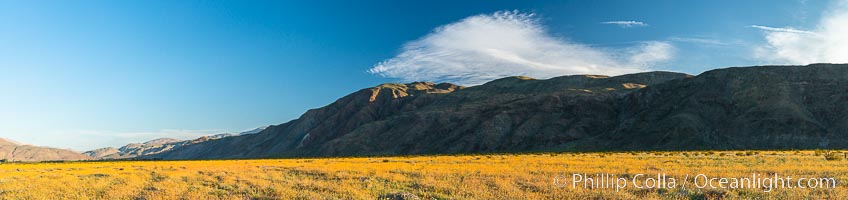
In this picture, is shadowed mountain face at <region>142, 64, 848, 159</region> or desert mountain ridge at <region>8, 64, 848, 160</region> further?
shadowed mountain face at <region>142, 64, 848, 159</region>

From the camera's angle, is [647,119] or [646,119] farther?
[646,119]

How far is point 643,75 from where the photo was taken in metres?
166

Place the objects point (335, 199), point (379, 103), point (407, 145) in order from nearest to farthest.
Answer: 1. point (335, 199)
2. point (407, 145)
3. point (379, 103)

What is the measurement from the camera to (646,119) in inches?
4134

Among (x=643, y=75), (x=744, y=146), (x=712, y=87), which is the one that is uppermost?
(x=643, y=75)

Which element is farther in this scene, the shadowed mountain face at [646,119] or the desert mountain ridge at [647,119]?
the shadowed mountain face at [646,119]

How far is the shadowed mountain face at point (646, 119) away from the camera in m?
85.1

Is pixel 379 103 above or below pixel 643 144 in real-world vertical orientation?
above

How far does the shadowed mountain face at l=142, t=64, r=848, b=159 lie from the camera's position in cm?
8512

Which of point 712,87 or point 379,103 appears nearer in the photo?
point 712,87

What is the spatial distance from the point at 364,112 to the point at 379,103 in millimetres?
14882

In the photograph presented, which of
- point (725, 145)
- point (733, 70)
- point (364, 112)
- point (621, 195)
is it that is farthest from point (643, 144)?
point (364, 112)

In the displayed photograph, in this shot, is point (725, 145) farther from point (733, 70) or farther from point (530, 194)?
point (530, 194)

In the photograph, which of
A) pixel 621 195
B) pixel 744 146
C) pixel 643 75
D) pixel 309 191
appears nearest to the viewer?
pixel 621 195
